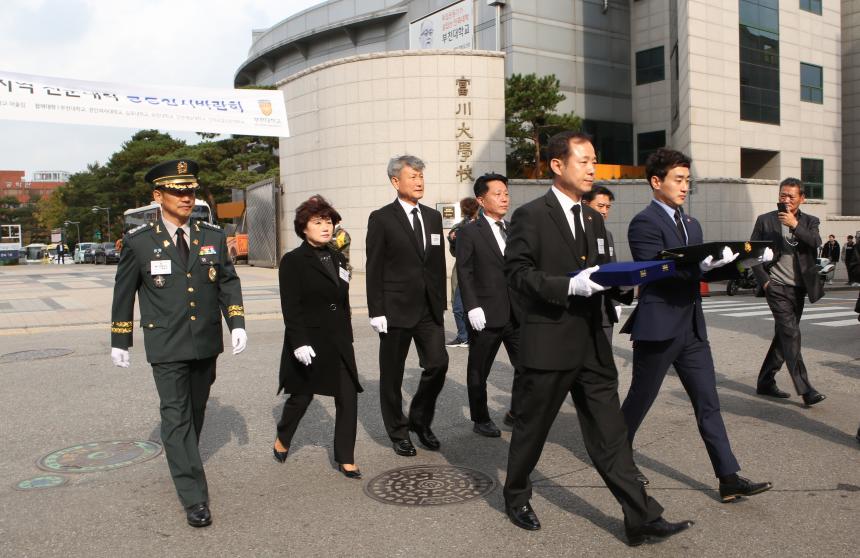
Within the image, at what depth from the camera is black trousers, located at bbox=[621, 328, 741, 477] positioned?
13.7ft

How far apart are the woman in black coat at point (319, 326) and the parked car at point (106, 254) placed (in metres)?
50.8

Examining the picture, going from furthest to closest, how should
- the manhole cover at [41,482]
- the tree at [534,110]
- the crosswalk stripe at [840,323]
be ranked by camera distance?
the tree at [534,110] < the crosswalk stripe at [840,323] < the manhole cover at [41,482]

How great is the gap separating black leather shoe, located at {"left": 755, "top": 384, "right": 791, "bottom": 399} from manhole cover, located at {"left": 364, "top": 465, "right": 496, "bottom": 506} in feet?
11.7

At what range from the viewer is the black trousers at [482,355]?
19.0ft

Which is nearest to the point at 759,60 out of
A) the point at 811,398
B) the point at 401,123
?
the point at 401,123

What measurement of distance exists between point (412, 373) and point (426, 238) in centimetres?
333

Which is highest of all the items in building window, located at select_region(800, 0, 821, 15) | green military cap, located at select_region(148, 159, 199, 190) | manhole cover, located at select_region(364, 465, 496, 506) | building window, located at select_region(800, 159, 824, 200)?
building window, located at select_region(800, 0, 821, 15)

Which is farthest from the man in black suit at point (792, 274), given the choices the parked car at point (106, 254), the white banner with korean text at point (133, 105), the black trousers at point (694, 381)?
the parked car at point (106, 254)

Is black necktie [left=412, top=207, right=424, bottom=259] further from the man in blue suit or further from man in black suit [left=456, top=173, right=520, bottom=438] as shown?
the man in blue suit

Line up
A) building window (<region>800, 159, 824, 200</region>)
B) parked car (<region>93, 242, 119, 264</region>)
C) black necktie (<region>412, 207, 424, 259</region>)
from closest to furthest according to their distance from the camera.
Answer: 1. black necktie (<region>412, 207, 424, 259</region>)
2. building window (<region>800, 159, 824, 200</region>)
3. parked car (<region>93, 242, 119, 264</region>)

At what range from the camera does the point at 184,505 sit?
4113 millimetres

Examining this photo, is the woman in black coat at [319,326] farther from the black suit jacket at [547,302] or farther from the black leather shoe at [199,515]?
the black suit jacket at [547,302]

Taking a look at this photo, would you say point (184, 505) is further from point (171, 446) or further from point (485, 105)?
point (485, 105)

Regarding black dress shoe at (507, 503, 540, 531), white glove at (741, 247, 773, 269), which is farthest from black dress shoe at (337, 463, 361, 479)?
white glove at (741, 247, 773, 269)
